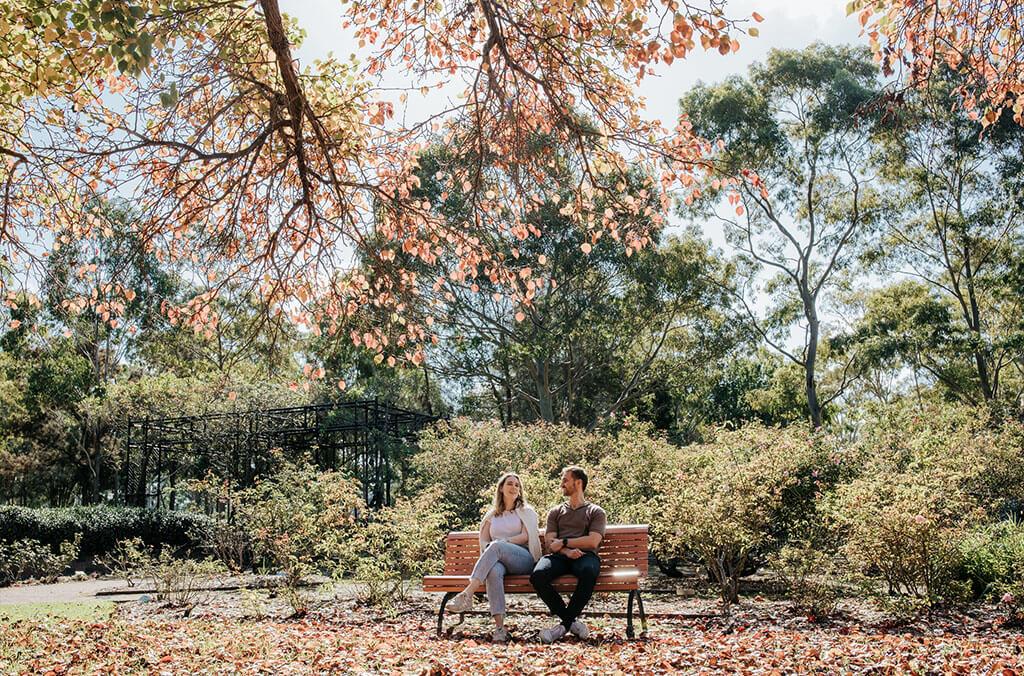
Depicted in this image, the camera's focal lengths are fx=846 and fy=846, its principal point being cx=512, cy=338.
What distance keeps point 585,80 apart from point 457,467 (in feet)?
29.6

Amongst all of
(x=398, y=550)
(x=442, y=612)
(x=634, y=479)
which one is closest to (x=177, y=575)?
(x=398, y=550)

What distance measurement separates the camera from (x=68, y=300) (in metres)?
6.18

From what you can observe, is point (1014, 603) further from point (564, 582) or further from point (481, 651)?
point (481, 651)

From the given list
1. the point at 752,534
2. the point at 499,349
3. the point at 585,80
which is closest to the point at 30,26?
the point at 585,80

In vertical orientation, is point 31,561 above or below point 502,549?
below

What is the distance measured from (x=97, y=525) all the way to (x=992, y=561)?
14.9 m

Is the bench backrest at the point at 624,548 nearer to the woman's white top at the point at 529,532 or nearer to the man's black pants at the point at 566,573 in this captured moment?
the woman's white top at the point at 529,532

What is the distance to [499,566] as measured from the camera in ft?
21.2

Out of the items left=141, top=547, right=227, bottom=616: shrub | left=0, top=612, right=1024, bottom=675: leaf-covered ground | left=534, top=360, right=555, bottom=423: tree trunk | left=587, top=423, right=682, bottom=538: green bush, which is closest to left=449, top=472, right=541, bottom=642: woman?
left=0, top=612, right=1024, bottom=675: leaf-covered ground

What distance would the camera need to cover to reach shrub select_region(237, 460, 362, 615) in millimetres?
8812

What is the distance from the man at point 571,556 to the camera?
6.09 metres

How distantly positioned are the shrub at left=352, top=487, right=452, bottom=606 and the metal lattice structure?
558cm

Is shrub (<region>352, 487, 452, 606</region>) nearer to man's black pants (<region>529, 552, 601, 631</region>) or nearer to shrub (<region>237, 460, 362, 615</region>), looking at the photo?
shrub (<region>237, 460, 362, 615</region>)

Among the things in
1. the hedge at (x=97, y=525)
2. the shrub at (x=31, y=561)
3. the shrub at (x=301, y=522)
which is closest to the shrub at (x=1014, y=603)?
the shrub at (x=301, y=522)
